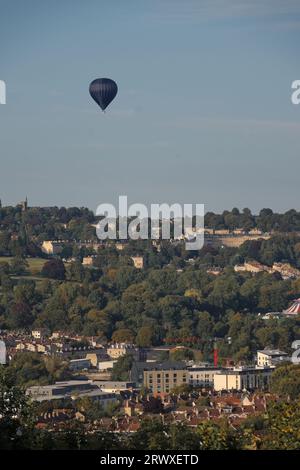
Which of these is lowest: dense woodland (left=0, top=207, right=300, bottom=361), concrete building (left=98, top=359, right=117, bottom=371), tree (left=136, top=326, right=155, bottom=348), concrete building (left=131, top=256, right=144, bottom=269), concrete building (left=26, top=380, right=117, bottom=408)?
concrete building (left=26, top=380, right=117, bottom=408)

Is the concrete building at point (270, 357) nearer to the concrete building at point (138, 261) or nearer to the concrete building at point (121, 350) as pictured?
the concrete building at point (121, 350)

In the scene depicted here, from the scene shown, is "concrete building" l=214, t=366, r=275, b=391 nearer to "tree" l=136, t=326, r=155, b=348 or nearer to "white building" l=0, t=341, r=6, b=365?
"white building" l=0, t=341, r=6, b=365

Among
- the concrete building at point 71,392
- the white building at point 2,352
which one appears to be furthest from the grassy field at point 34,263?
the concrete building at point 71,392

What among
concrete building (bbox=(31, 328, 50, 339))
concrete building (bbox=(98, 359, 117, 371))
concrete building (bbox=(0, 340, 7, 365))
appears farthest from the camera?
concrete building (bbox=(31, 328, 50, 339))

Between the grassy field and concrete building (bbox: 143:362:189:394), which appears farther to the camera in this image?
the grassy field

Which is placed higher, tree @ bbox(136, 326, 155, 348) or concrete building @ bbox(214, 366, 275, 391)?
tree @ bbox(136, 326, 155, 348)

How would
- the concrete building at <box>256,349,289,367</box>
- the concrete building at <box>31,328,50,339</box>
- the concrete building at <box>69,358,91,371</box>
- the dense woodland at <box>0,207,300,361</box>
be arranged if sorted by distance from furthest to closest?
the concrete building at <box>31,328,50,339</box>, the dense woodland at <box>0,207,300,361</box>, the concrete building at <box>69,358,91,371</box>, the concrete building at <box>256,349,289,367</box>

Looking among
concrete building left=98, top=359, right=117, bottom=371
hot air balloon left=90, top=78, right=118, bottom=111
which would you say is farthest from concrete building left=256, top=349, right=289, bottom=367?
hot air balloon left=90, top=78, right=118, bottom=111
